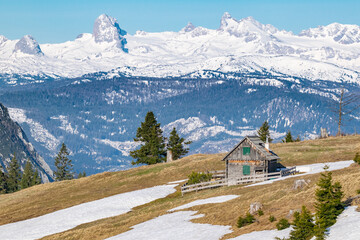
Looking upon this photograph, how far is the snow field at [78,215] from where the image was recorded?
62.8 m

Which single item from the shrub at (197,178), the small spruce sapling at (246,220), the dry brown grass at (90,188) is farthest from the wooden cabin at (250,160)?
the small spruce sapling at (246,220)

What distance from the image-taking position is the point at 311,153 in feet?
309

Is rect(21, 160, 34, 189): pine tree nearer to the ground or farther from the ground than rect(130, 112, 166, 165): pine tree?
nearer to the ground

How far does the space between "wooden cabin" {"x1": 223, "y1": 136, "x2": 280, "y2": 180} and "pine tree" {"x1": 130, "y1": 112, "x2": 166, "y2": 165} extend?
42750 mm

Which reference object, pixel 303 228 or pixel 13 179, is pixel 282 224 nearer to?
pixel 303 228

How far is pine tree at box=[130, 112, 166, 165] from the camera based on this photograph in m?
122

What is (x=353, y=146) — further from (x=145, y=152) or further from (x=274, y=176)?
(x=145, y=152)

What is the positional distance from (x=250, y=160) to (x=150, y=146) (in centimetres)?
4710

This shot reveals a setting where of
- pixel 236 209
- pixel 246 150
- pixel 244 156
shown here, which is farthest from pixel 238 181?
pixel 236 209

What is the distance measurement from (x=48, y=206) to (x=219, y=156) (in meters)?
33.8

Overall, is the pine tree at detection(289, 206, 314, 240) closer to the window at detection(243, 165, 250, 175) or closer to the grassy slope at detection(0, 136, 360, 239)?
the grassy slope at detection(0, 136, 360, 239)

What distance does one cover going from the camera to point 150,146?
123 meters

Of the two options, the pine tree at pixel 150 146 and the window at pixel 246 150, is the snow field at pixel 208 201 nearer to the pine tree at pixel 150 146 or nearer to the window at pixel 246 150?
the window at pixel 246 150

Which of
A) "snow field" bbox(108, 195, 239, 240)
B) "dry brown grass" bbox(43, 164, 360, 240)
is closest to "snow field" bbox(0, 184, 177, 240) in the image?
"dry brown grass" bbox(43, 164, 360, 240)
